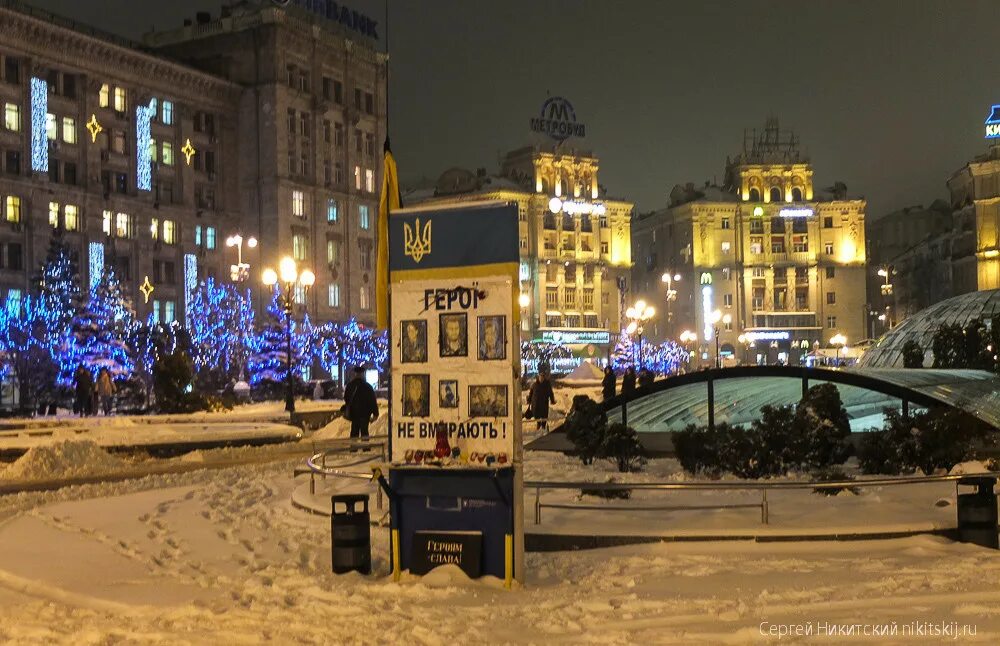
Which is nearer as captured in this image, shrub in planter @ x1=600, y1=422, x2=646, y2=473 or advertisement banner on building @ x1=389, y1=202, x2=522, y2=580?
advertisement banner on building @ x1=389, y1=202, x2=522, y2=580

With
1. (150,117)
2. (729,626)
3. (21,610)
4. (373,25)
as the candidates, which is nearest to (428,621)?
(729,626)

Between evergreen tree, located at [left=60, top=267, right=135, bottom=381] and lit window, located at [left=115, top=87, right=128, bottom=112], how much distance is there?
73.8 ft

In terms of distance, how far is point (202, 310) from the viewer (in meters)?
65.2

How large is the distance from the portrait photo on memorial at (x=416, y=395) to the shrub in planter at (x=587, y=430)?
366 inches

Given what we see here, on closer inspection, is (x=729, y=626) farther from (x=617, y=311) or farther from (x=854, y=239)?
(x=854, y=239)

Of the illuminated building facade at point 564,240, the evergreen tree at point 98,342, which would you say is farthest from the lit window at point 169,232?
the illuminated building facade at point 564,240

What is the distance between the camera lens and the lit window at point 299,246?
80938mm

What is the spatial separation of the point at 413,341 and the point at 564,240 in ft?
336

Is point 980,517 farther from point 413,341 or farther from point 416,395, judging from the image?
point 413,341

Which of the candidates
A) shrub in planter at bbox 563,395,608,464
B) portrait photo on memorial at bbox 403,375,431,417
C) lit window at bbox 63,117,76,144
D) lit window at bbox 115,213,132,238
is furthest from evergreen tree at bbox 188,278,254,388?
portrait photo on memorial at bbox 403,375,431,417

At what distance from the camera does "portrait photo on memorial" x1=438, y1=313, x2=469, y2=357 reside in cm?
1045

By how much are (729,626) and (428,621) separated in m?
2.24

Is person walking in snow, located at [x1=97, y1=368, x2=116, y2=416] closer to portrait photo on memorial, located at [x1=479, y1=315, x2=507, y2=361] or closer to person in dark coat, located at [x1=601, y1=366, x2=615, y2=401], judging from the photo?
person in dark coat, located at [x1=601, y1=366, x2=615, y2=401]

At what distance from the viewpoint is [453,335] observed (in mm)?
10492
